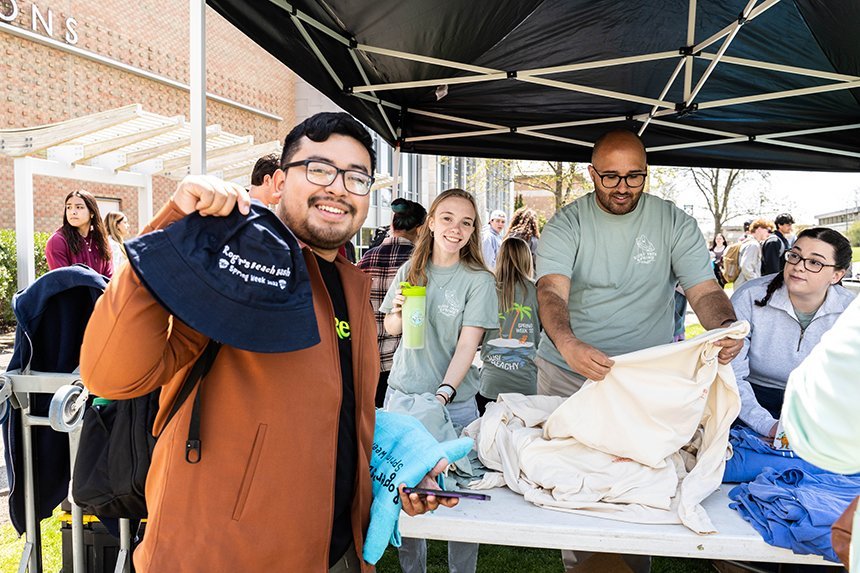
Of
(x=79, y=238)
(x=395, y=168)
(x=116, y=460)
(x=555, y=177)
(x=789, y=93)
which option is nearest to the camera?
(x=116, y=460)

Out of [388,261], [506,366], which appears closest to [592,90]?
[388,261]

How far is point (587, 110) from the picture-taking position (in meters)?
5.00

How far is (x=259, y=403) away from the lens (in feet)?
4.35

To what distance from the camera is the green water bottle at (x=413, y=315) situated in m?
2.53

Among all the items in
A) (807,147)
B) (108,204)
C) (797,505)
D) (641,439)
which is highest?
(108,204)

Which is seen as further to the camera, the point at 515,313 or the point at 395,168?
the point at 395,168

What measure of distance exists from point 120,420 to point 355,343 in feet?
2.35

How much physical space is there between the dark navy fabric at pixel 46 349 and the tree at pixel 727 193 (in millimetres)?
22775

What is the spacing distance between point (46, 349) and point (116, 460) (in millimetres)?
694

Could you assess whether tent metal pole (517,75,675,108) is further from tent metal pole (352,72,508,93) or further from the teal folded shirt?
the teal folded shirt

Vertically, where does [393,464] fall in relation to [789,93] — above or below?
below

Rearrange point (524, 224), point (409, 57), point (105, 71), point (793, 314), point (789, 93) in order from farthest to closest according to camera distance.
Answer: point (105, 71) → point (524, 224) → point (789, 93) → point (409, 57) → point (793, 314)

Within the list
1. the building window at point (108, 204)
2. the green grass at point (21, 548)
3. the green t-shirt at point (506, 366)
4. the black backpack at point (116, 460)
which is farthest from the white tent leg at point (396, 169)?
the building window at point (108, 204)

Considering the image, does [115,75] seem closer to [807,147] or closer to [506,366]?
[506,366]
